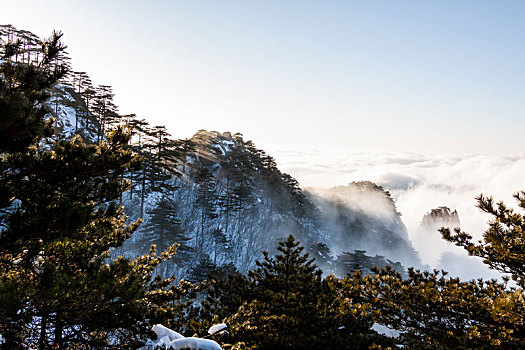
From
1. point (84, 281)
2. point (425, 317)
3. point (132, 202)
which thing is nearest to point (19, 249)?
point (84, 281)

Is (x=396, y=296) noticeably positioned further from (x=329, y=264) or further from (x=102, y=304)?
(x=329, y=264)

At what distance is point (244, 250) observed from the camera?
171 ft

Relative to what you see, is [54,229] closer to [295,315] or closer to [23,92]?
[23,92]

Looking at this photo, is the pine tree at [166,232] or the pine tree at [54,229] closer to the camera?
the pine tree at [54,229]

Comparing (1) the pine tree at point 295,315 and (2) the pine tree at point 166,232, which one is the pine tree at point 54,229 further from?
(2) the pine tree at point 166,232

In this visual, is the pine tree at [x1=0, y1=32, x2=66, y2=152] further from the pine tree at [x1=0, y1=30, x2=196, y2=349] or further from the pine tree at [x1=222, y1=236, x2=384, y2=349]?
the pine tree at [x1=222, y1=236, x2=384, y2=349]

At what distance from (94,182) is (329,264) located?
5230cm

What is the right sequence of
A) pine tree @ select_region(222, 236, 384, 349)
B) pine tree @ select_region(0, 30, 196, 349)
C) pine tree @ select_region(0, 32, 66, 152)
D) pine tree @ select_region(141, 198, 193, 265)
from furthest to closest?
pine tree @ select_region(141, 198, 193, 265) < pine tree @ select_region(222, 236, 384, 349) < pine tree @ select_region(0, 30, 196, 349) < pine tree @ select_region(0, 32, 66, 152)

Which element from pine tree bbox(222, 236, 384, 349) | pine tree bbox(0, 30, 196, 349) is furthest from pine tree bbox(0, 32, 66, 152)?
pine tree bbox(222, 236, 384, 349)

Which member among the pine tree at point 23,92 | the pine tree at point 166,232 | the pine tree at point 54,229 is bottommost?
the pine tree at point 166,232

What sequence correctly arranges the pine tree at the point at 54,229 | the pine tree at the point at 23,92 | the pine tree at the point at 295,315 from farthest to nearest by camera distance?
the pine tree at the point at 295,315 → the pine tree at the point at 54,229 → the pine tree at the point at 23,92

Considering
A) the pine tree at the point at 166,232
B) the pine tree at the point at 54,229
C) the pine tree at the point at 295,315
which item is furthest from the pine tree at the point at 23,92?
the pine tree at the point at 166,232

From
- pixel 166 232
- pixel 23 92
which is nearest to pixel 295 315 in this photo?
pixel 23 92

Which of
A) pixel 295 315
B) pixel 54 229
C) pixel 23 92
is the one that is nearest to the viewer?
pixel 54 229
